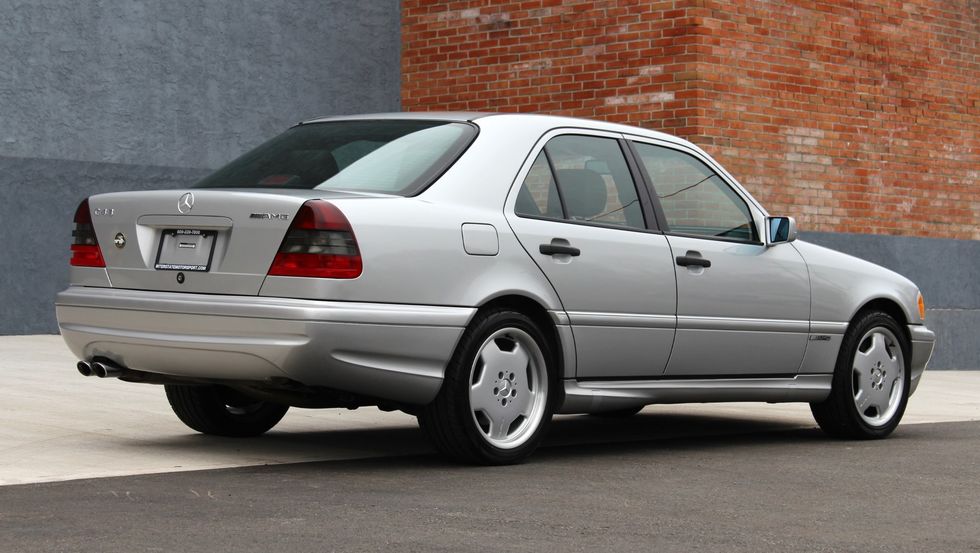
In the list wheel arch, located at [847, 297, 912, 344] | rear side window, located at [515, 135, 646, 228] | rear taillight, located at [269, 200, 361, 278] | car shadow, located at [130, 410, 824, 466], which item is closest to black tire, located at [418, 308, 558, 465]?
car shadow, located at [130, 410, 824, 466]


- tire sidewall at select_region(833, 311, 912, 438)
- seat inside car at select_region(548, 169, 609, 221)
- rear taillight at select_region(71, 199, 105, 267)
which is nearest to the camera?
rear taillight at select_region(71, 199, 105, 267)

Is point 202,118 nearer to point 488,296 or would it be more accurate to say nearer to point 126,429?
point 126,429

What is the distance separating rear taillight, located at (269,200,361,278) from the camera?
20.5ft

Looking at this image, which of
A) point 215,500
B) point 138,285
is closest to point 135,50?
point 138,285

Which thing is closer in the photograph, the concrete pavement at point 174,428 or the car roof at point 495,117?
the concrete pavement at point 174,428

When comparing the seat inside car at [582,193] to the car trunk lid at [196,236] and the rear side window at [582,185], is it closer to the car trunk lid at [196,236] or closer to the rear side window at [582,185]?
the rear side window at [582,185]

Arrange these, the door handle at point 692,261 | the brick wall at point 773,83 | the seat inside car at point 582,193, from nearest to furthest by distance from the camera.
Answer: the seat inside car at point 582,193 < the door handle at point 692,261 < the brick wall at point 773,83

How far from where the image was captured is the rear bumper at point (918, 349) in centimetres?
893

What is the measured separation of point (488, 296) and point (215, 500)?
5.12 feet

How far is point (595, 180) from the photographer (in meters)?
7.46

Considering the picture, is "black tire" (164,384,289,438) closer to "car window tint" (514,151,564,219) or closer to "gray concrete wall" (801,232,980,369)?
"car window tint" (514,151,564,219)

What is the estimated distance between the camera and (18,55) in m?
13.6

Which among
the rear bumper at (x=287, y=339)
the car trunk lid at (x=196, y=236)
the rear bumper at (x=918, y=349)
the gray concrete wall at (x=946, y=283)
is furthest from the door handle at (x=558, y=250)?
the gray concrete wall at (x=946, y=283)

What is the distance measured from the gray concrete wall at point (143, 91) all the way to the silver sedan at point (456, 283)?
21.7 feet
